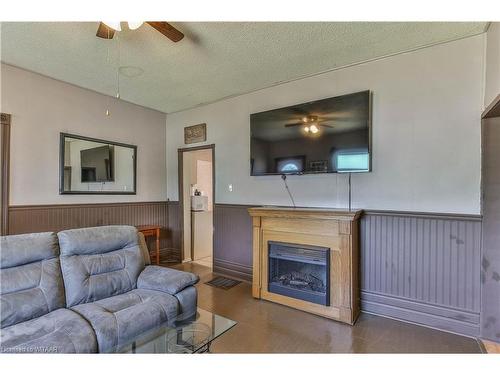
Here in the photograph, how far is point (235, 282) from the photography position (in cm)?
372

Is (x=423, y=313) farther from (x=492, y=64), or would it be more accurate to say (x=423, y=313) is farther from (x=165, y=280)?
(x=165, y=280)

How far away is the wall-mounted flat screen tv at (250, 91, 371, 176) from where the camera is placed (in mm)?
2760

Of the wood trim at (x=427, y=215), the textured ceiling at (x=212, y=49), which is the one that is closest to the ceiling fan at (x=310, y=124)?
the textured ceiling at (x=212, y=49)

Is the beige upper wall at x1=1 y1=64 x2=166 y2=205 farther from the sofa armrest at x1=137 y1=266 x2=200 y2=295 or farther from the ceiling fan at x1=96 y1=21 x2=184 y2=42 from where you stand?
the sofa armrest at x1=137 y1=266 x2=200 y2=295

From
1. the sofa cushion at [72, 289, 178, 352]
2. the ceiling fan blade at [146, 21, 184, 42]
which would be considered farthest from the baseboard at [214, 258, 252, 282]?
the ceiling fan blade at [146, 21, 184, 42]

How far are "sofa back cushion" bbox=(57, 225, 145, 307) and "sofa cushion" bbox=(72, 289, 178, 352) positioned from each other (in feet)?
0.33

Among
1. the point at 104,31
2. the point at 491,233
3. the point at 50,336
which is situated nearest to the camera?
the point at 50,336

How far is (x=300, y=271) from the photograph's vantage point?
3000mm

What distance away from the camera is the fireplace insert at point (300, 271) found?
2.74m

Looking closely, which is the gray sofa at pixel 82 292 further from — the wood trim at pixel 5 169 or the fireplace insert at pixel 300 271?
the wood trim at pixel 5 169

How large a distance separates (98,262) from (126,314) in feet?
2.19

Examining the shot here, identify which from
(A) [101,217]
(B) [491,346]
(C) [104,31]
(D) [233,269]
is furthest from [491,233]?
(A) [101,217]
